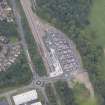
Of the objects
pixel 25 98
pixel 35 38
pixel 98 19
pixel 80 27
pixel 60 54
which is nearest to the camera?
pixel 25 98

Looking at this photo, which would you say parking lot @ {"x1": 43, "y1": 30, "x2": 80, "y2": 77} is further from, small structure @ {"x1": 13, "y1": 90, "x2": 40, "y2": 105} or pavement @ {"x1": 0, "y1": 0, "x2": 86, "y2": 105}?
small structure @ {"x1": 13, "y1": 90, "x2": 40, "y2": 105}

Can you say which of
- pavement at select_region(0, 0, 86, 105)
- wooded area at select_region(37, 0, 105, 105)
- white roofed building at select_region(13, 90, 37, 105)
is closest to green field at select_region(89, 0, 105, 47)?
wooded area at select_region(37, 0, 105, 105)

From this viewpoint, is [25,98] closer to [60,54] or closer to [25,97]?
[25,97]

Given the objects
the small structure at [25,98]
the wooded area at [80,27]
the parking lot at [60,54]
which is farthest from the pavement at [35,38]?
the wooded area at [80,27]

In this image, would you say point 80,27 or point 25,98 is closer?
point 25,98

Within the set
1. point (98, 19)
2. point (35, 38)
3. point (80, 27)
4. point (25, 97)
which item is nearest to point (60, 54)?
point (35, 38)

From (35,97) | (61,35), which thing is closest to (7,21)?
(61,35)

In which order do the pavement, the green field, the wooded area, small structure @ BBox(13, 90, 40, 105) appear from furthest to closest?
the green field
the wooded area
the pavement
small structure @ BBox(13, 90, 40, 105)
